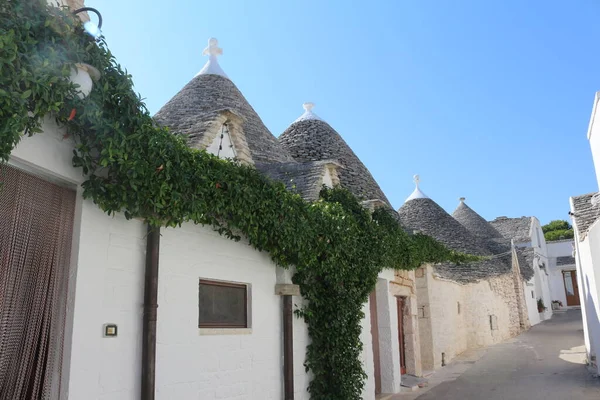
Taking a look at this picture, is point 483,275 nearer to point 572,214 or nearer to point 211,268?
point 572,214

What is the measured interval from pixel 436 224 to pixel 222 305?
17.2m

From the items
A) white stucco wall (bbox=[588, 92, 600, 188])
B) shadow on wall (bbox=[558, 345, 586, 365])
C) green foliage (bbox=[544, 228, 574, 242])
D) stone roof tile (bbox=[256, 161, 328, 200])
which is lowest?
shadow on wall (bbox=[558, 345, 586, 365])

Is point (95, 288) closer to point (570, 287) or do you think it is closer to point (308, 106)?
point (308, 106)

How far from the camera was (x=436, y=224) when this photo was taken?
22156 millimetres

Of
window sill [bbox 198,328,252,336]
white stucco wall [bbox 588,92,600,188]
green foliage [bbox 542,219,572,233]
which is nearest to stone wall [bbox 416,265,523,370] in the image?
white stucco wall [bbox 588,92,600,188]

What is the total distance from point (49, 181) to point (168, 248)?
4.99 ft

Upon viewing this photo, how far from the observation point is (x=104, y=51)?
4.60 m

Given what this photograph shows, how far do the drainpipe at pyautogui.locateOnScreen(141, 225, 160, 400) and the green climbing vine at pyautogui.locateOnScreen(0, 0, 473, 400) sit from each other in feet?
0.93

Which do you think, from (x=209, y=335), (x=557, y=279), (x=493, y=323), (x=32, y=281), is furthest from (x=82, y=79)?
(x=557, y=279)

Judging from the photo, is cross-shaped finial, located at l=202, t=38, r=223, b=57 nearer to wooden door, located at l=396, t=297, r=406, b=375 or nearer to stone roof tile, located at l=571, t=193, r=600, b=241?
wooden door, located at l=396, t=297, r=406, b=375

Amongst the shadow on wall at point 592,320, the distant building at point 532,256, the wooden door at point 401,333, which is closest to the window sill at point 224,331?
the wooden door at point 401,333

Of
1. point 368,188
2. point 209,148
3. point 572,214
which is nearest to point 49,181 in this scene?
point 209,148

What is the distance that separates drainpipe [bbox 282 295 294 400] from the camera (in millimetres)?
7094

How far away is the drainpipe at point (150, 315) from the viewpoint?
5070mm
